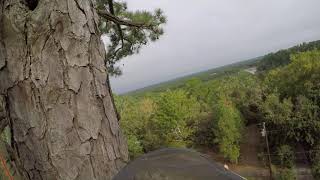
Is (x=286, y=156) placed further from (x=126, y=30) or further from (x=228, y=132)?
(x=126, y=30)

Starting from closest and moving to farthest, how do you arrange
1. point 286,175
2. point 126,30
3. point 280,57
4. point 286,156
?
1. point 126,30
2. point 286,175
3. point 286,156
4. point 280,57

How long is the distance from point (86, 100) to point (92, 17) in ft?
1.11

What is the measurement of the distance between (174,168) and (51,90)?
22.5 inches

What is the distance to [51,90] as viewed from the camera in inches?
60.1

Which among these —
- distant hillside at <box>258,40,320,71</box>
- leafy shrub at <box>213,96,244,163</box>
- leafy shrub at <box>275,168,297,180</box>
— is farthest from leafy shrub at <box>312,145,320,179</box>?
distant hillside at <box>258,40,320,71</box>

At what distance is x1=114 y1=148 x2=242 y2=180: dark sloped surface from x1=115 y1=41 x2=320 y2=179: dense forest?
22.4m

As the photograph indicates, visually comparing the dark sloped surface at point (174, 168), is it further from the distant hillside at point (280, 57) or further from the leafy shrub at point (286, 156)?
the distant hillside at point (280, 57)

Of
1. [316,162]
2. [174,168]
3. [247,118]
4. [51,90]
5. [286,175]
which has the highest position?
[51,90]

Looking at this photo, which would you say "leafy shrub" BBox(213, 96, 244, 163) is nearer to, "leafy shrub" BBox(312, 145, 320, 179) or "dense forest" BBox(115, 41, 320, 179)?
"dense forest" BBox(115, 41, 320, 179)

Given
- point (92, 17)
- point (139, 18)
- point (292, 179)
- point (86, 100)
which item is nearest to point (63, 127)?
point (86, 100)

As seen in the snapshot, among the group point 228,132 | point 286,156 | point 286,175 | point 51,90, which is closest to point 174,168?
point 51,90

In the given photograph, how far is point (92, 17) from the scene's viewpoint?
5.41 feet

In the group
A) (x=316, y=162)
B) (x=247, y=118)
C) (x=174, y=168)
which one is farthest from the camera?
(x=247, y=118)

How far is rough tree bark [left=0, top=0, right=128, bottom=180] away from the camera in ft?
4.99
